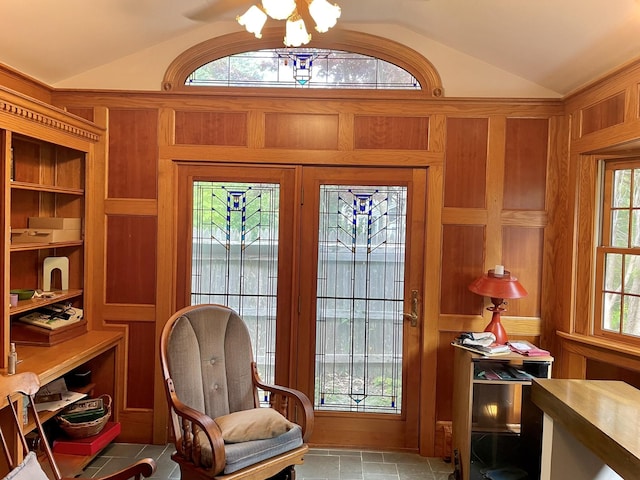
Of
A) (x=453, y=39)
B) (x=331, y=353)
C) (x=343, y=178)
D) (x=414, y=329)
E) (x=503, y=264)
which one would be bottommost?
(x=331, y=353)

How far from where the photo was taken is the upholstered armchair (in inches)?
83.9

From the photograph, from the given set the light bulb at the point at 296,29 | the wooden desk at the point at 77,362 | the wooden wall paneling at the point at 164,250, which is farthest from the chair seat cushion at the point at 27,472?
the light bulb at the point at 296,29

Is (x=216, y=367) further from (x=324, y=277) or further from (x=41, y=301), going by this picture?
(x=41, y=301)

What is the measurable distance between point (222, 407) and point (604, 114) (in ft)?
9.33

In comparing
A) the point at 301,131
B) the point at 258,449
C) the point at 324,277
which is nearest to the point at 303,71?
the point at 301,131

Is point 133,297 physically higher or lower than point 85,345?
higher

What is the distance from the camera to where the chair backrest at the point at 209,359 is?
2416 mm

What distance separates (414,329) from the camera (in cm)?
320

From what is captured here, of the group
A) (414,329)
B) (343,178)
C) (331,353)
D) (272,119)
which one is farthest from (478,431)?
(272,119)

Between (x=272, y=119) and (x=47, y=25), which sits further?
(x=272, y=119)

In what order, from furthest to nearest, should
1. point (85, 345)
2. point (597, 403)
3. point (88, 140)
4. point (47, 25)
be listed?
point (88, 140)
point (85, 345)
point (47, 25)
point (597, 403)

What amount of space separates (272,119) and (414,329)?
1.80 m

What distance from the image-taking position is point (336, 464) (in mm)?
3002

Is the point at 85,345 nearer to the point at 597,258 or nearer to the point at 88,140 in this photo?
the point at 88,140
